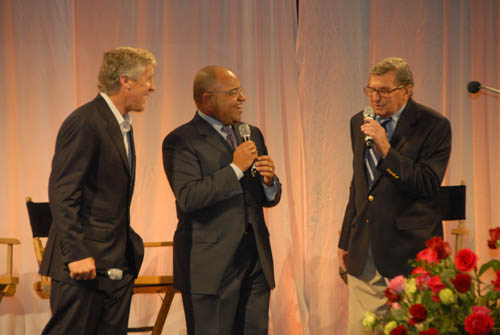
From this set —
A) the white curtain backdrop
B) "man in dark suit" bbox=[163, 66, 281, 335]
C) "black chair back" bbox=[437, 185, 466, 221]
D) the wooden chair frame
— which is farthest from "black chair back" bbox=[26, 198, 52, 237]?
"black chair back" bbox=[437, 185, 466, 221]

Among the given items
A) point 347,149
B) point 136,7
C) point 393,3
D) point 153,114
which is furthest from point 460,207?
point 136,7

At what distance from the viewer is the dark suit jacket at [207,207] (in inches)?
119

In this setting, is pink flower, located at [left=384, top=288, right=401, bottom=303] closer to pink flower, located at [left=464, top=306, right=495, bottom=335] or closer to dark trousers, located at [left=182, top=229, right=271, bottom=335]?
pink flower, located at [left=464, top=306, right=495, bottom=335]

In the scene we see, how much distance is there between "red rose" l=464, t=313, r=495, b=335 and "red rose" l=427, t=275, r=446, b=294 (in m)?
0.13

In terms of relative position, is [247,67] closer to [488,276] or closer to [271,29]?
[271,29]

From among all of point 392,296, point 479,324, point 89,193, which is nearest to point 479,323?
point 479,324

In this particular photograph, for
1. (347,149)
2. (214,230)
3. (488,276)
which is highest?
(347,149)

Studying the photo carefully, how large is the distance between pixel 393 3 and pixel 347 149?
1163mm

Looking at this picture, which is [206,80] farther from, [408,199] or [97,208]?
[408,199]

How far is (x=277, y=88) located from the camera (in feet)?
16.2

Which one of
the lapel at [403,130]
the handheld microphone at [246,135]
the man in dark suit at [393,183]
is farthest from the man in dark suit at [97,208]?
the lapel at [403,130]

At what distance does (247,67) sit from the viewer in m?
4.96

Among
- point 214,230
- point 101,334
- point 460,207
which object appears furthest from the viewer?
point 460,207

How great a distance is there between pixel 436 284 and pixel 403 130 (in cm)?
157
